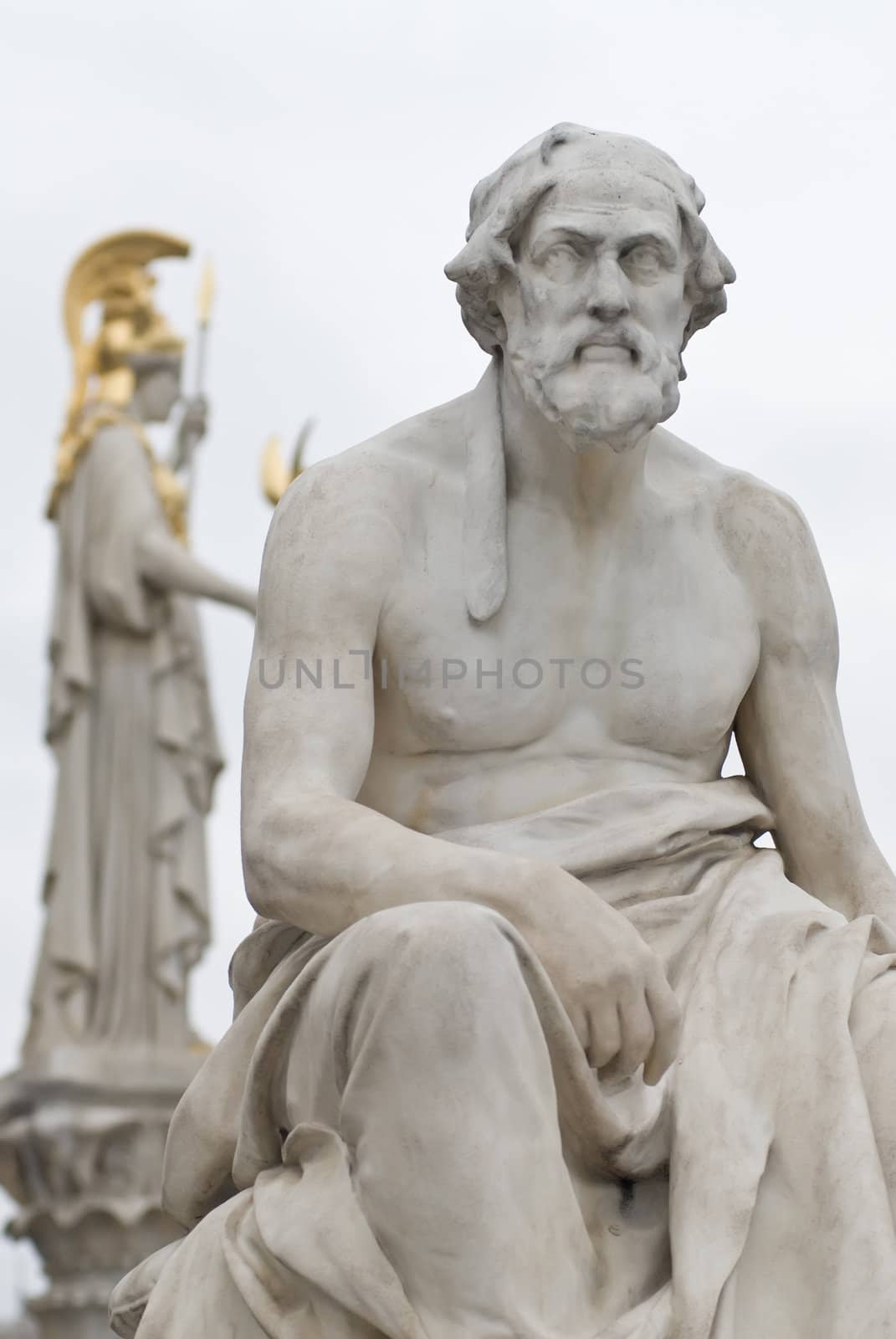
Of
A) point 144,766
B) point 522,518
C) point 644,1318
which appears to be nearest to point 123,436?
point 144,766

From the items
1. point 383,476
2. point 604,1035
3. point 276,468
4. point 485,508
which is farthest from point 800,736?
point 276,468

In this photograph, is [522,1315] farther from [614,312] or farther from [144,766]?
[144,766]

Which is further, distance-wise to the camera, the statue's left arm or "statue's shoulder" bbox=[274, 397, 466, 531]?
the statue's left arm

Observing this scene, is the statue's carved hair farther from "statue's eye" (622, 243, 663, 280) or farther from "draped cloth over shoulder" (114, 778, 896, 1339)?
"draped cloth over shoulder" (114, 778, 896, 1339)

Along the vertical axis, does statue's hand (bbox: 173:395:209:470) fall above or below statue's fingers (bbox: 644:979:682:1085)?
above

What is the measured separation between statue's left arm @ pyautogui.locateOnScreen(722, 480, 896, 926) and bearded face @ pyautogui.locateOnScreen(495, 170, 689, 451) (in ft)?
1.18

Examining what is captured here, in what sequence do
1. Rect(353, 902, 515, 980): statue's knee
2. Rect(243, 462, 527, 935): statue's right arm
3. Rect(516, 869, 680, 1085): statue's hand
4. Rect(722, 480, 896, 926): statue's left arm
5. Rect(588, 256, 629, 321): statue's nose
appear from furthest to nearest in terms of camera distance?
Rect(722, 480, 896, 926): statue's left arm, Rect(588, 256, 629, 321): statue's nose, Rect(243, 462, 527, 935): statue's right arm, Rect(516, 869, 680, 1085): statue's hand, Rect(353, 902, 515, 980): statue's knee

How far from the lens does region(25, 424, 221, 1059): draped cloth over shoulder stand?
1319cm

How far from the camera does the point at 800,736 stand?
4.47 metres

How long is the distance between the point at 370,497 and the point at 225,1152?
0.95 meters

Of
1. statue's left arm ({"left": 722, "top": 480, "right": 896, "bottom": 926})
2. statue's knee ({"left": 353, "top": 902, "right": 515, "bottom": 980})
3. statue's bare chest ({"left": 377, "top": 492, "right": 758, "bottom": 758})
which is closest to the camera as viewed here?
statue's knee ({"left": 353, "top": 902, "right": 515, "bottom": 980})

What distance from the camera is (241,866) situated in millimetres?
4176

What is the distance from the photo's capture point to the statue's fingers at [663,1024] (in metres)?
3.81

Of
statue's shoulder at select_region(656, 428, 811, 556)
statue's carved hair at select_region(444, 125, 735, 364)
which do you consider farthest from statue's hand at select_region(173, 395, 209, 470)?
statue's carved hair at select_region(444, 125, 735, 364)
